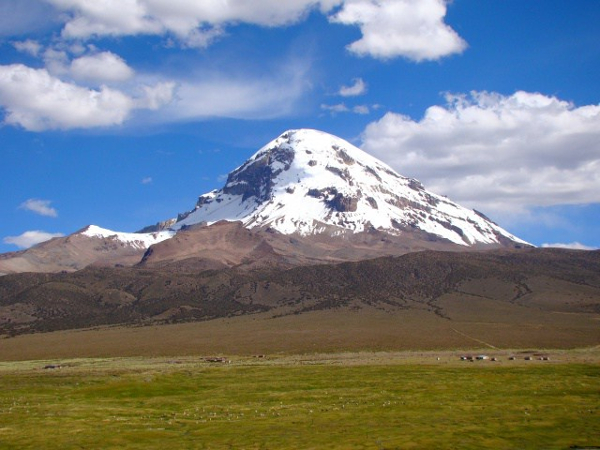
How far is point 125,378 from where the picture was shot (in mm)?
73750

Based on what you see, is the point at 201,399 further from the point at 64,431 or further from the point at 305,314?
the point at 305,314

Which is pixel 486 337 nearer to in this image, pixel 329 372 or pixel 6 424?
pixel 329 372

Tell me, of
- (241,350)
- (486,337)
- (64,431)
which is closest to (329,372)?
(64,431)

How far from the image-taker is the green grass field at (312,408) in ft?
126

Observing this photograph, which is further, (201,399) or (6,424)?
(201,399)

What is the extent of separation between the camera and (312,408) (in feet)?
167

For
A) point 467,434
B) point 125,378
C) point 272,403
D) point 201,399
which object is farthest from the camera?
point 125,378

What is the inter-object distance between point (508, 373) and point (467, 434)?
125 feet

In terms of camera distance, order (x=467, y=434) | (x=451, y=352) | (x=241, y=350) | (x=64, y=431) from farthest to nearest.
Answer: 1. (x=241, y=350)
2. (x=451, y=352)
3. (x=64, y=431)
4. (x=467, y=434)

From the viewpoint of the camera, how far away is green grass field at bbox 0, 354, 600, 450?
126 ft

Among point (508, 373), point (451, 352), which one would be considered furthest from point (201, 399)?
point (451, 352)

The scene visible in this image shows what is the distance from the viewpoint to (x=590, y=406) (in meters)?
48.4

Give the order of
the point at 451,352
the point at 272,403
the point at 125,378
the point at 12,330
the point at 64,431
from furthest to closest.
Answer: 1. the point at 12,330
2. the point at 451,352
3. the point at 125,378
4. the point at 272,403
5. the point at 64,431

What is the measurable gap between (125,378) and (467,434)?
45644 millimetres
